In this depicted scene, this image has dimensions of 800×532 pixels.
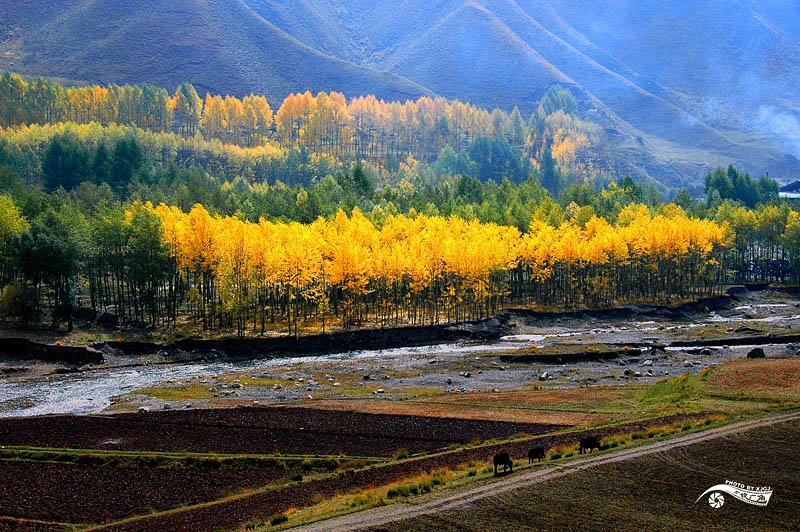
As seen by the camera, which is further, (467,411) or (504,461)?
(467,411)

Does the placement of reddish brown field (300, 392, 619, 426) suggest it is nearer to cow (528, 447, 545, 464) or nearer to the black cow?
the black cow

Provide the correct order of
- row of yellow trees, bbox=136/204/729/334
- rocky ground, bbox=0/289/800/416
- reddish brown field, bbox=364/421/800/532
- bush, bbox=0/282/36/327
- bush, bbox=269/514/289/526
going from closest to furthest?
reddish brown field, bbox=364/421/800/532 < bush, bbox=269/514/289/526 < rocky ground, bbox=0/289/800/416 < bush, bbox=0/282/36/327 < row of yellow trees, bbox=136/204/729/334

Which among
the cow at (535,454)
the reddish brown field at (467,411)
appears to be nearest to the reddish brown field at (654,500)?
the cow at (535,454)

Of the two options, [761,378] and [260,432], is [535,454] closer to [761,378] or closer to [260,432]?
[260,432]

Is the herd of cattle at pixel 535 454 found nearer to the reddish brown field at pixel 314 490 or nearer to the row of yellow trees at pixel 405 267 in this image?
the reddish brown field at pixel 314 490

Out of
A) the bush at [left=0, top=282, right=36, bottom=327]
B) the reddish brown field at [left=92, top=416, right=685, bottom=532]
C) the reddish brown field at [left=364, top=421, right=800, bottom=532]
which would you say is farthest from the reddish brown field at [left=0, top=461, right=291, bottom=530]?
the bush at [left=0, top=282, right=36, bottom=327]

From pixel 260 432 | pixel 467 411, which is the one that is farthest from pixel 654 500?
pixel 260 432
